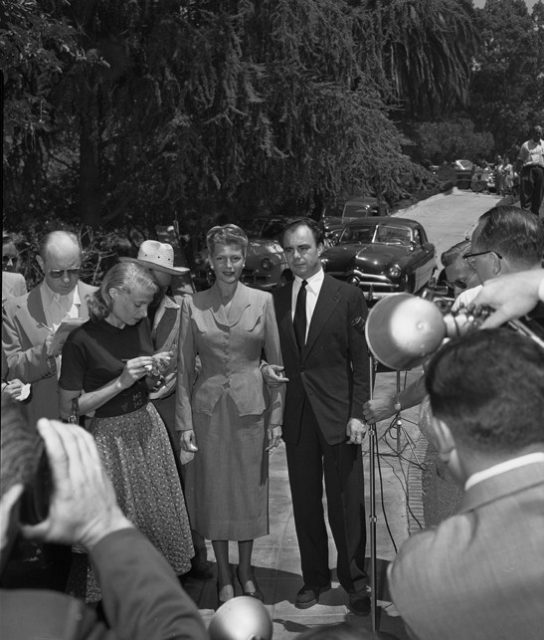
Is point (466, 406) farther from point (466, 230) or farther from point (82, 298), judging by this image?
point (466, 230)

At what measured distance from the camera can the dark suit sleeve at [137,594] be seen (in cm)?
166

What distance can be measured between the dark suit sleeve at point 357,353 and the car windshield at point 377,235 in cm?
1270

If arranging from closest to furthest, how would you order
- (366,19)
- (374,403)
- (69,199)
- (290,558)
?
(374,403) → (290,558) → (69,199) → (366,19)

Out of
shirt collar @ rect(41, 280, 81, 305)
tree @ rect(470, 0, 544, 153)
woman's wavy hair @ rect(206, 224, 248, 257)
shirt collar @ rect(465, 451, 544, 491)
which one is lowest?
shirt collar @ rect(465, 451, 544, 491)

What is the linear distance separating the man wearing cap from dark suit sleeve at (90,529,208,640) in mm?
3507

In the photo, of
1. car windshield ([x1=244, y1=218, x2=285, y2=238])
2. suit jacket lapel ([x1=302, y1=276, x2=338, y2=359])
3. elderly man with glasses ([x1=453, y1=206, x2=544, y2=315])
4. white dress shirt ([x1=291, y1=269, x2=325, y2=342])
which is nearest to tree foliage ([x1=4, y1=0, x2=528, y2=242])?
car windshield ([x1=244, y1=218, x2=285, y2=238])

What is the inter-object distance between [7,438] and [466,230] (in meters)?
33.6

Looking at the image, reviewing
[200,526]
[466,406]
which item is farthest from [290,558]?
[466,406]

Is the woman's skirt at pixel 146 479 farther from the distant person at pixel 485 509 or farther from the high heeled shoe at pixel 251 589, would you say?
the distant person at pixel 485 509

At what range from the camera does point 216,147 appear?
16609mm

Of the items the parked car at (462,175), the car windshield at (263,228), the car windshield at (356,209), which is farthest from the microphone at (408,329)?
the parked car at (462,175)

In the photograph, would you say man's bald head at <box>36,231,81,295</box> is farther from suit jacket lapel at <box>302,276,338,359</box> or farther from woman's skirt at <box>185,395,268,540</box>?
suit jacket lapel at <box>302,276,338,359</box>

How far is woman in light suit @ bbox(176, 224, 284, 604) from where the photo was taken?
5047mm

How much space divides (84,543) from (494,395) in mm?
849
